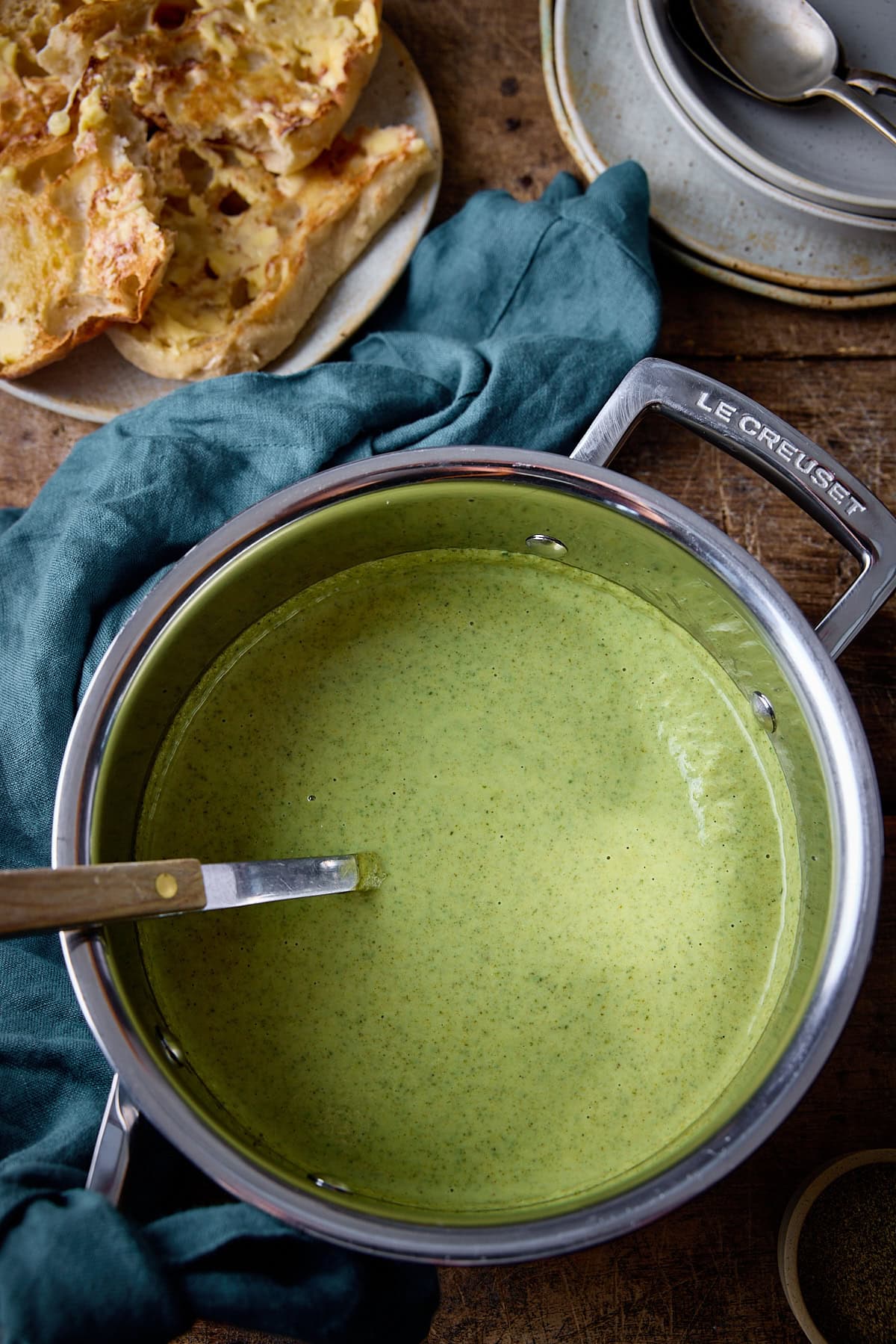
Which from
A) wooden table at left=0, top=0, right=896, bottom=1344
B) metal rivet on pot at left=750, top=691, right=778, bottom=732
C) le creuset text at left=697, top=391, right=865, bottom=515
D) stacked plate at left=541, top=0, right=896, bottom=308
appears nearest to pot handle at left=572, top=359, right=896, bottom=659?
le creuset text at left=697, top=391, right=865, bottom=515

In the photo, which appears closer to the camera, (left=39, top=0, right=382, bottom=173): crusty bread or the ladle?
the ladle

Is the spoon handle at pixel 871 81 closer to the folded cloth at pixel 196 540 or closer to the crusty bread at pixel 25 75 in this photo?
the folded cloth at pixel 196 540

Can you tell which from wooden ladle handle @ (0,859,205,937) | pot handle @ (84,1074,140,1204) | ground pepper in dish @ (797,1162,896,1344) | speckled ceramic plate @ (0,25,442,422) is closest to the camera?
wooden ladle handle @ (0,859,205,937)

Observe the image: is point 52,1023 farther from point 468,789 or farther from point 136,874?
point 468,789

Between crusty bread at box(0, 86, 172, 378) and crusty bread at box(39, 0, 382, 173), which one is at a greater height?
crusty bread at box(39, 0, 382, 173)

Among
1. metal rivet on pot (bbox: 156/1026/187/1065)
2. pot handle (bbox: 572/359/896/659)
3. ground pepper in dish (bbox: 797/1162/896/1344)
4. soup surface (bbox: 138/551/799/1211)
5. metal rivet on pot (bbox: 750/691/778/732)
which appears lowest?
ground pepper in dish (bbox: 797/1162/896/1344)

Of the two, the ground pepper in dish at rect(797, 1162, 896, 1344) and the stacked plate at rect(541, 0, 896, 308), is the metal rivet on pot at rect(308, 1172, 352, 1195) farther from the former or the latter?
the stacked plate at rect(541, 0, 896, 308)

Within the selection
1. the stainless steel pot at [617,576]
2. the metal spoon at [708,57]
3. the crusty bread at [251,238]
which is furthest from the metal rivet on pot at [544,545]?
the metal spoon at [708,57]
